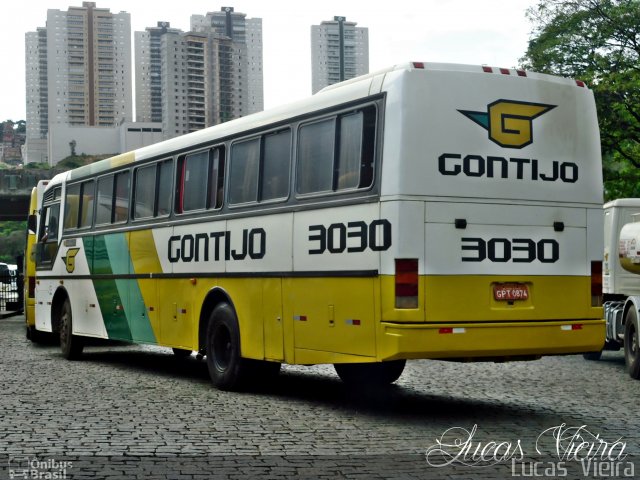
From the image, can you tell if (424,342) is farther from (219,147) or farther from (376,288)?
(219,147)

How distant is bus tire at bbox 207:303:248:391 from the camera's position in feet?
40.5

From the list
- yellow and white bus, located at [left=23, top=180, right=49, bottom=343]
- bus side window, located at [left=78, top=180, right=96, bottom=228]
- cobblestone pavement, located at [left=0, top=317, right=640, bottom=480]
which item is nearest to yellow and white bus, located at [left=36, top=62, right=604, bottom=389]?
cobblestone pavement, located at [left=0, top=317, right=640, bottom=480]

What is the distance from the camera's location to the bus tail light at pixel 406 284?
31.7 ft

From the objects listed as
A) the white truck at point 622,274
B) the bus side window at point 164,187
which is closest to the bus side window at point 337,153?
the bus side window at point 164,187

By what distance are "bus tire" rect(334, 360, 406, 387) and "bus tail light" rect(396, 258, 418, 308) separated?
2.70 meters

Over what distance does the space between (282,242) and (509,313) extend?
2588 millimetres

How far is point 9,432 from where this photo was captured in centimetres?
908

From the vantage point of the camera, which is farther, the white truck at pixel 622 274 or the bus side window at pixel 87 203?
the bus side window at pixel 87 203

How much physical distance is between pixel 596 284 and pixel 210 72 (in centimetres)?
13063

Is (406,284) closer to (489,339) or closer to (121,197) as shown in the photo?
(489,339)

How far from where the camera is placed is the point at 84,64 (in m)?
166

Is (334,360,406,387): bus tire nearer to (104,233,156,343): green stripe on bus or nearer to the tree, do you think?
(104,233,156,343): green stripe on bus

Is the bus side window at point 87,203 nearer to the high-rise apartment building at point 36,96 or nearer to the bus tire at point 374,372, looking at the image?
the bus tire at point 374,372

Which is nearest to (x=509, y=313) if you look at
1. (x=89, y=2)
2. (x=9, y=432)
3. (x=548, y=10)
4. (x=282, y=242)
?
(x=282, y=242)
